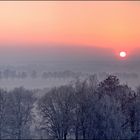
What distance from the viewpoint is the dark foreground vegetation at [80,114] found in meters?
31.9

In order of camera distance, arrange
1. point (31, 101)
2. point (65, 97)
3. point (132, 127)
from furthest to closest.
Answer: point (31, 101) → point (65, 97) → point (132, 127)

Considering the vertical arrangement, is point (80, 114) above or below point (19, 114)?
below

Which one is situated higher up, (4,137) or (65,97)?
(65,97)

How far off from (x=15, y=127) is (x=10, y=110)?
1764 mm

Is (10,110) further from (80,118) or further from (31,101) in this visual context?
(80,118)

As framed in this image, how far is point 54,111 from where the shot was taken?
34.7 m

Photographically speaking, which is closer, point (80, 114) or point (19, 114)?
point (80, 114)

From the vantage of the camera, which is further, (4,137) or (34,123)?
(34,123)

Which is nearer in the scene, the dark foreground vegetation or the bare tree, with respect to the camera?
the dark foreground vegetation

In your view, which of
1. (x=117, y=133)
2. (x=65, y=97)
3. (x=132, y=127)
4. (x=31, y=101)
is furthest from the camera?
(x=31, y=101)

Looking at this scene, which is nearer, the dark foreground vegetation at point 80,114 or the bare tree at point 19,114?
the dark foreground vegetation at point 80,114

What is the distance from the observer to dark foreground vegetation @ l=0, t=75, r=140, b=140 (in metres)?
31.9

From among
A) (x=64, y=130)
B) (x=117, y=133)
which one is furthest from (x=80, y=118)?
(x=117, y=133)

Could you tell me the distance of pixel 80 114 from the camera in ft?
112
